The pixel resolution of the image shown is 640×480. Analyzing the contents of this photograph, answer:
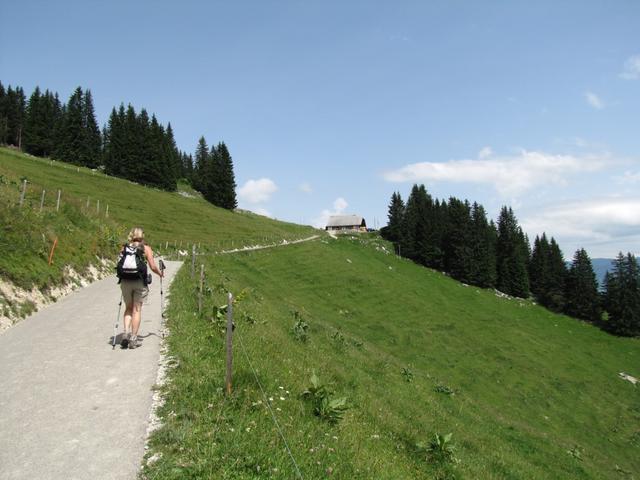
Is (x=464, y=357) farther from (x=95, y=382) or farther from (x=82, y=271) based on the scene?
(x=95, y=382)

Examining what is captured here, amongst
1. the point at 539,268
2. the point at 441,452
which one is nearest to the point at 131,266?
the point at 441,452

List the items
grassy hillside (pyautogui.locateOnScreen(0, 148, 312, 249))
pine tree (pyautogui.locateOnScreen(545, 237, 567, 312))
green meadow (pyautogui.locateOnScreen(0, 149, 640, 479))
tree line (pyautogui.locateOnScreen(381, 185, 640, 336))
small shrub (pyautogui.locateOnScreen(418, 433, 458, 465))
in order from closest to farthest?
1. green meadow (pyautogui.locateOnScreen(0, 149, 640, 479))
2. small shrub (pyautogui.locateOnScreen(418, 433, 458, 465))
3. grassy hillside (pyautogui.locateOnScreen(0, 148, 312, 249))
4. tree line (pyautogui.locateOnScreen(381, 185, 640, 336))
5. pine tree (pyautogui.locateOnScreen(545, 237, 567, 312))

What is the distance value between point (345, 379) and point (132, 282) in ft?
24.5

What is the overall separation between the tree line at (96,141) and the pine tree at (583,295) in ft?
313

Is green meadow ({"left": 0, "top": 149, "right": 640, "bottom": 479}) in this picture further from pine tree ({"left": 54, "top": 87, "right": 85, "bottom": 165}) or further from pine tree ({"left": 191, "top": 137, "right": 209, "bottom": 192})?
pine tree ({"left": 191, "top": 137, "right": 209, "bottom": 192})

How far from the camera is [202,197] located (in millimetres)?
125000

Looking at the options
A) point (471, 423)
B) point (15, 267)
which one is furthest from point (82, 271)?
point (471, 423)

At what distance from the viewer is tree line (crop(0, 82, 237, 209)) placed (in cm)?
10638

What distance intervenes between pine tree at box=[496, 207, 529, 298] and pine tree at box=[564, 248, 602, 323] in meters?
9.43

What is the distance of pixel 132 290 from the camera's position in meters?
10.9

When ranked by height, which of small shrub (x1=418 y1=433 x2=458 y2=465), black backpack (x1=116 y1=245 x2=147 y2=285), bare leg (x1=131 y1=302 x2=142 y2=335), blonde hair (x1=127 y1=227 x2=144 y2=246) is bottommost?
small shrub (x1=418 y1=433 x2=458 y2=465)

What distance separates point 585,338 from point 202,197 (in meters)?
105

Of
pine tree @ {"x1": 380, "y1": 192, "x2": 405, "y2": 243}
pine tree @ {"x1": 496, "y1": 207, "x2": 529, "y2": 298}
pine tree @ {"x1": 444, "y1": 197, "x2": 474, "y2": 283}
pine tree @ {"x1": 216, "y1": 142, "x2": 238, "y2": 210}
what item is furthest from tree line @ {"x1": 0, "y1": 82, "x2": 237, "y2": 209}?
pine tree @ {"x1": 496, "y1": 207, "x2": 529, "y2": 298}

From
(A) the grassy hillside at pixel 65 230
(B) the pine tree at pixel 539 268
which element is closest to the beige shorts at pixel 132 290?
(A) the grassy hillside at pixel 65 230
